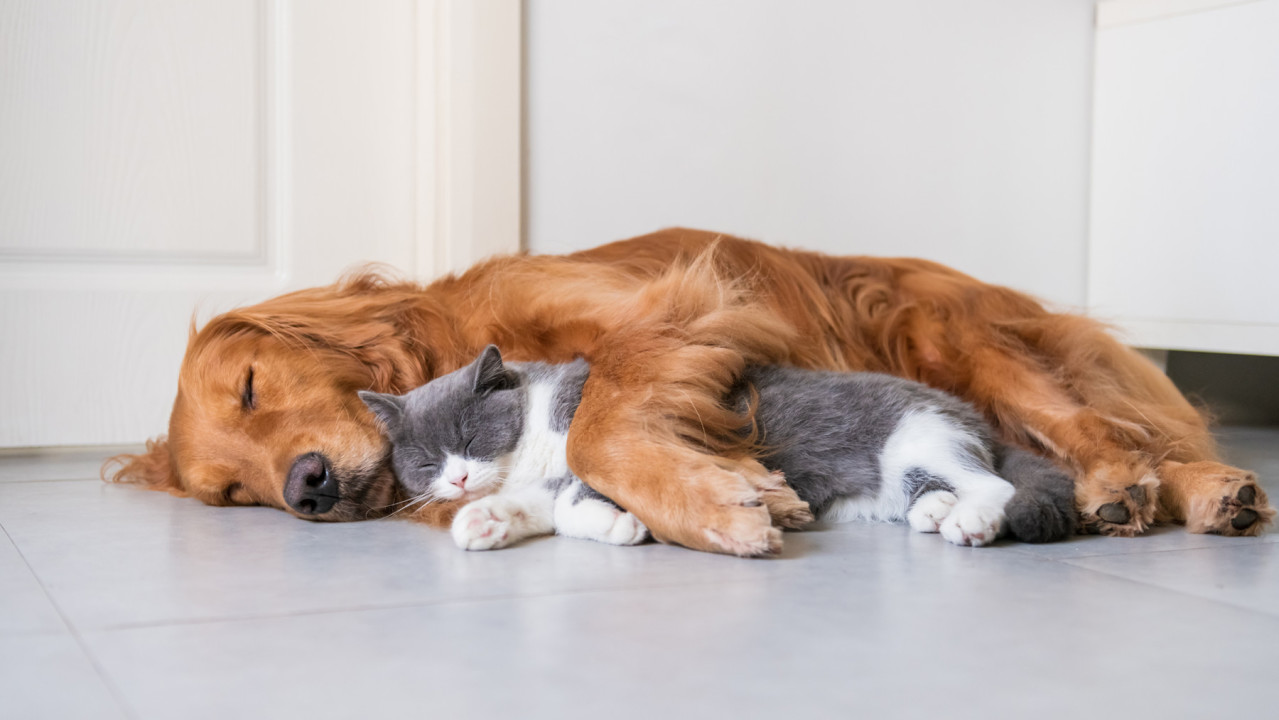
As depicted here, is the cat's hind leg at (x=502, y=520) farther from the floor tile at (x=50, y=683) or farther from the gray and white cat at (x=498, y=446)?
the floor tile at (x=50, y=683)

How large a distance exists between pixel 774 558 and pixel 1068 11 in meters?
2.72

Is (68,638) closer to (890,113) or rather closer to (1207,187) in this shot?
(890,113)

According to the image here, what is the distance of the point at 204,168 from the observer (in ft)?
8.84

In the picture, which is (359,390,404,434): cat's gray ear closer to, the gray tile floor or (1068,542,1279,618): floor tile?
the gray tile floor

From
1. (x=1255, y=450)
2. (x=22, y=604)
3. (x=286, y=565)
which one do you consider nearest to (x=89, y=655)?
(x=22, y=604)

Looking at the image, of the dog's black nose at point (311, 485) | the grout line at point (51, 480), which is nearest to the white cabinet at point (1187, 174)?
the dog's black nose at point (311, 485)

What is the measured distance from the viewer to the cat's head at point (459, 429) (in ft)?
5.54

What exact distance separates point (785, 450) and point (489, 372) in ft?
1.57

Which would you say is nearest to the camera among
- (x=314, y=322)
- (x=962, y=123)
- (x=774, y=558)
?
(x=774, y=558)

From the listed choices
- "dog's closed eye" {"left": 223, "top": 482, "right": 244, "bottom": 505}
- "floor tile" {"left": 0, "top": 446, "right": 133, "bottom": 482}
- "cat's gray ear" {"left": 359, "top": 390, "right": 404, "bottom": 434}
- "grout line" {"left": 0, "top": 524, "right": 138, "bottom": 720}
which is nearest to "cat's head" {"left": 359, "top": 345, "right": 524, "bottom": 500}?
"cat's gray ear" {"left": 359, "top": 390, "right": 404, "bottom": 434}

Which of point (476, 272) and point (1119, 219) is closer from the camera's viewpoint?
point (476, 272)

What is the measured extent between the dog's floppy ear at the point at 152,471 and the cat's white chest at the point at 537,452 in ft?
2.46

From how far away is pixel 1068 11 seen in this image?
3492mm

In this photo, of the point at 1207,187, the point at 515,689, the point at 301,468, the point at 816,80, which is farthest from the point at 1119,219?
the point at 515,689
